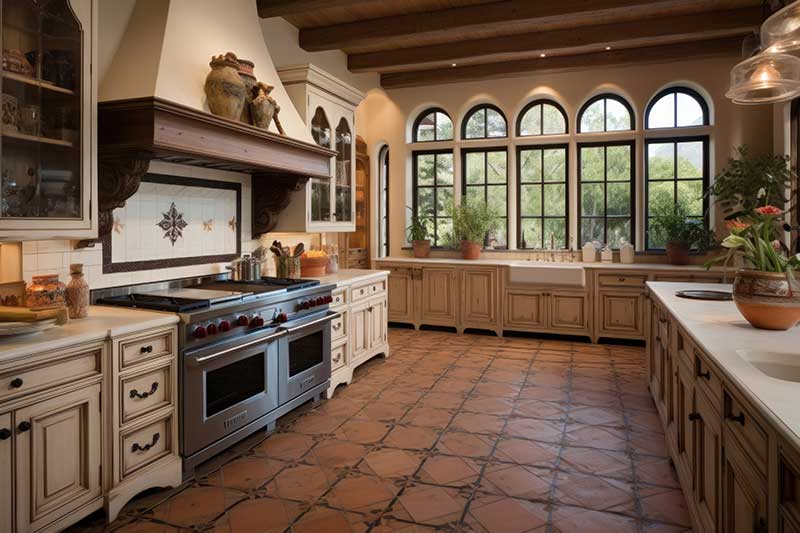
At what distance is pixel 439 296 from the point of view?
7.08 meters

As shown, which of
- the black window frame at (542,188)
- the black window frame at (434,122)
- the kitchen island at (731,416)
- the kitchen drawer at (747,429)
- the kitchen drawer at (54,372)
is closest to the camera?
the kitchen island at (731,416)

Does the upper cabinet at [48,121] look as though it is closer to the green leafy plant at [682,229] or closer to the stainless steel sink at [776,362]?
the stainless steel sink at [776,362]

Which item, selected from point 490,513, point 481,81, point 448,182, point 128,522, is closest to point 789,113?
point 481,81

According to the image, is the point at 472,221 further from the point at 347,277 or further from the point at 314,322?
the point at 314,322

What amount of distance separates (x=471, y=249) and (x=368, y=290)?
8.27 ft

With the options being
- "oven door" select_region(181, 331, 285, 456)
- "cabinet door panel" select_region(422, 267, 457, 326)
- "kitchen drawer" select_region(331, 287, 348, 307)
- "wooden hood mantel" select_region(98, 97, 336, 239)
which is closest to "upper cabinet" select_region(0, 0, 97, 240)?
"wooden hood mantel" select_region(98, 97, 336, 239)

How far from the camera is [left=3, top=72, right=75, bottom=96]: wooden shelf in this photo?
2388 millimetres

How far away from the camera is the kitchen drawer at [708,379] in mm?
1905

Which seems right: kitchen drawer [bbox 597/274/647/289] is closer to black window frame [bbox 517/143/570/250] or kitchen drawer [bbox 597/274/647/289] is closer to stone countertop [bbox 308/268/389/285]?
black window frame [bbox 517/143/570/250]

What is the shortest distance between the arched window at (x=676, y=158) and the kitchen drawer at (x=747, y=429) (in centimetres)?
544

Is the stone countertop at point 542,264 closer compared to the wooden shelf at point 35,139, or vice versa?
the wooden shelf at point 35,139

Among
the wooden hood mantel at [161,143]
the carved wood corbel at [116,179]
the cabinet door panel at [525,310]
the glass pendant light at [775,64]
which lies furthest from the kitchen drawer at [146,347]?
the cabinet door panel at [525,310]

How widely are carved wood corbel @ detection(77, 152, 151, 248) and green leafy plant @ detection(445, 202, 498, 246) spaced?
4808 millimetres

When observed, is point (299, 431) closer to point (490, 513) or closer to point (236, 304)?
point (236, 304)
